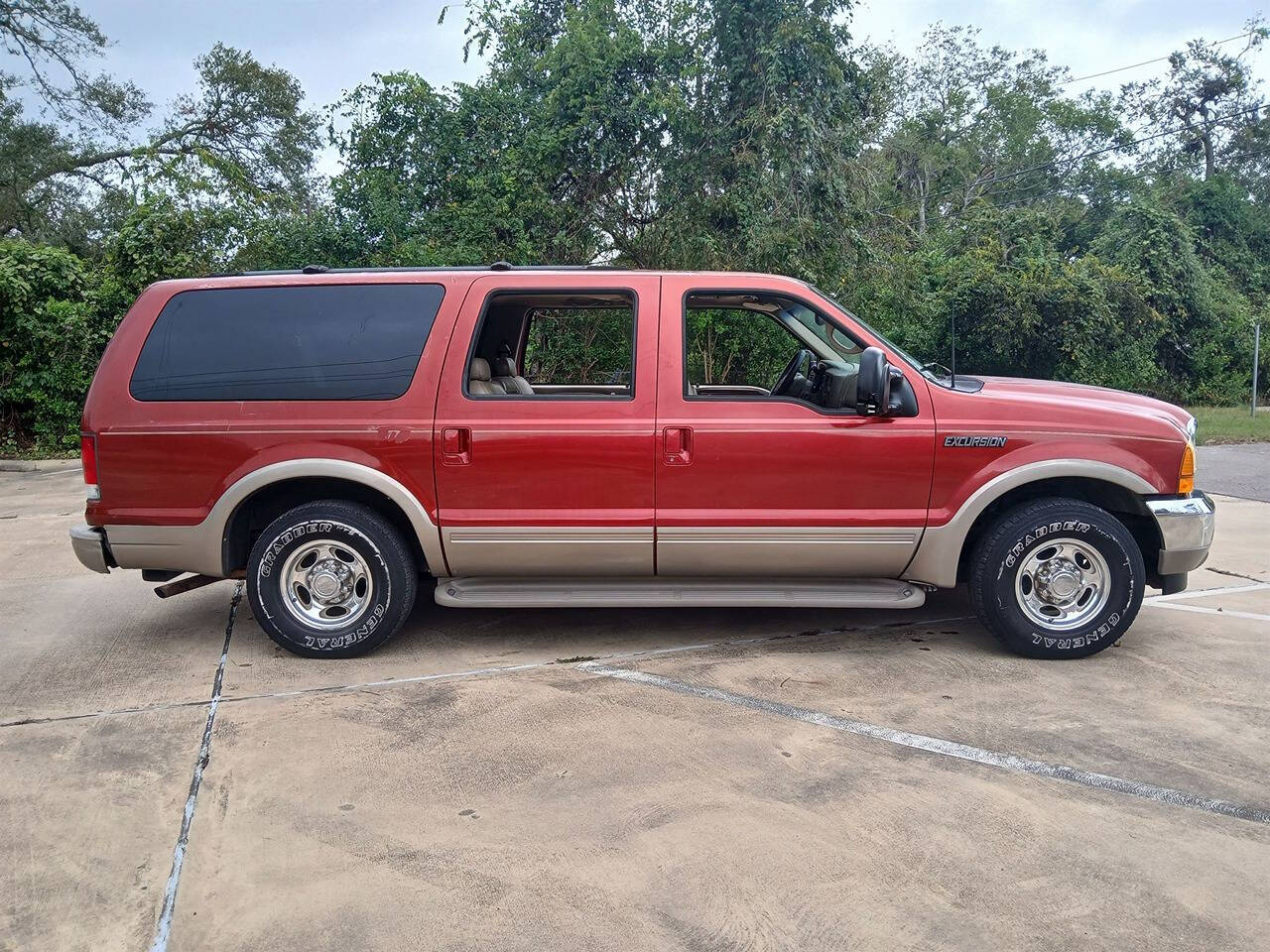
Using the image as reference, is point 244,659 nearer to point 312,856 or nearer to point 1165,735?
point 312,856

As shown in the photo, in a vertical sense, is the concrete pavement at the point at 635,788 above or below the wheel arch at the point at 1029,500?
below

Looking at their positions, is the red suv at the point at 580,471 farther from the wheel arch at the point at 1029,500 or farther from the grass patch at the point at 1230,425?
the grass patch at the point at 1230,425

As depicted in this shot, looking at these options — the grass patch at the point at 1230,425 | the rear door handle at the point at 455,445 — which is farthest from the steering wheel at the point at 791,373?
the grass patch at the point at 1230,425

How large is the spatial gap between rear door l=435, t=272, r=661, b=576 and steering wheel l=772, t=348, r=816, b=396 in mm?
935

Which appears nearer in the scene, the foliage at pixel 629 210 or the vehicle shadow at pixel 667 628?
the vehicle shadow at pixel 667 628

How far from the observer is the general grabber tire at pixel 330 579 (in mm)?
5004

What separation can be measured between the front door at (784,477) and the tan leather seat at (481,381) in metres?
0.91

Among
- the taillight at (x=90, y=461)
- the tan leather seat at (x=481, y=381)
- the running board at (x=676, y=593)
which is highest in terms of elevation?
the tan leather seat at (x=481, y=381)

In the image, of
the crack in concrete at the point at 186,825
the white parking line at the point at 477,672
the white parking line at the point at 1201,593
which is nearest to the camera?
the crack in concrete at the point at 186,825

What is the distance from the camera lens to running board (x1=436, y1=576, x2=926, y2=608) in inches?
196

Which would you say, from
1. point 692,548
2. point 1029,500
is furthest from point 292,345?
point 1029,500

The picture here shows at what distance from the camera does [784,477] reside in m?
4.96

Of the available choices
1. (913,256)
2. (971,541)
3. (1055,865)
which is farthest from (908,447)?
(913,256)

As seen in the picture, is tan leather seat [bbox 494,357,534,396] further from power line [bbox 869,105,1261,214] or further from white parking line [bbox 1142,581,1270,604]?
power line [bbox 869,105,1261,214]
